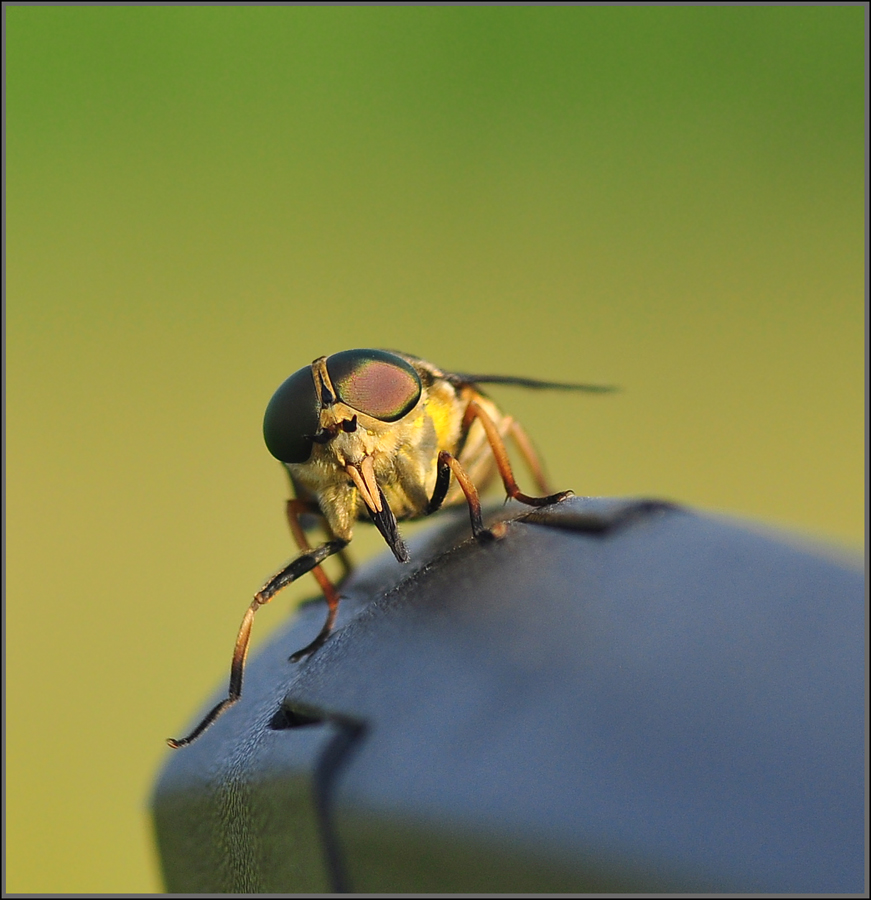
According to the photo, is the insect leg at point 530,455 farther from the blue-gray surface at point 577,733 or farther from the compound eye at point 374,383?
the blue-gray surface at point 577,733

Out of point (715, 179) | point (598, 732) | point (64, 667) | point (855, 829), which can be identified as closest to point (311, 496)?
point (598, 732)

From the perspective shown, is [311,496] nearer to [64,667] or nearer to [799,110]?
[64,667]

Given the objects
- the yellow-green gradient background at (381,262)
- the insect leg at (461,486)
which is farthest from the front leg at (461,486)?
the yellow-green gradient background at (381,262)

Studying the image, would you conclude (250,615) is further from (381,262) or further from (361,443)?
(381,262)

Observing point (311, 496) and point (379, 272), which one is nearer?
point (311, 496)

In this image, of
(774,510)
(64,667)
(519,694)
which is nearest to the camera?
(519,694)

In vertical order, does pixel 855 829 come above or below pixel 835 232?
below

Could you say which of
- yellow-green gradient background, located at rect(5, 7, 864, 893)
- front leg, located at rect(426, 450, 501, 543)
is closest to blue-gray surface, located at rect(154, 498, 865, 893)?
front leg, located at rect(426, 450, 501, 543)
